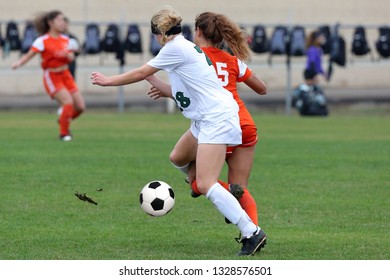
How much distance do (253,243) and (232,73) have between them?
4.50 ft

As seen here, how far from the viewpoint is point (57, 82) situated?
17484mm

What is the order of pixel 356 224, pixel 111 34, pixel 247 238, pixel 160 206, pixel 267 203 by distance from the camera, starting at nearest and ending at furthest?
pixel 247 238 < pixel 160 206 < pixel 356 224 < pixel 267 203 < pixel 111 34

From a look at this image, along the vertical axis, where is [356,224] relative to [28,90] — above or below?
above

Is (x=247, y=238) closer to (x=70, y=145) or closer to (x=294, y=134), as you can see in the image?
(x=70, y=145)

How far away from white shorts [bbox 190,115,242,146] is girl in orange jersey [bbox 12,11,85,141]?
9.62 meters

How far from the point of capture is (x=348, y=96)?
1182 inches

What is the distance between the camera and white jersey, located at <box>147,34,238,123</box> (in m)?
7.81

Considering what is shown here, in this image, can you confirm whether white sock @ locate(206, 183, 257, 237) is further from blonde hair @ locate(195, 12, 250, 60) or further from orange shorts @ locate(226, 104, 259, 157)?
blonde hair @ locate(195, 12, 250, 60)

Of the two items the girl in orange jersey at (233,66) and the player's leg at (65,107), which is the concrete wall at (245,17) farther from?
the girl in orange jersey at (233,66)

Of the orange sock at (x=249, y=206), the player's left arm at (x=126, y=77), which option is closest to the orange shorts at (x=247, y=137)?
the orange sock at (x=249, y=206)

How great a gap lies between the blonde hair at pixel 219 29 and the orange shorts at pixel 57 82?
31.4 ft

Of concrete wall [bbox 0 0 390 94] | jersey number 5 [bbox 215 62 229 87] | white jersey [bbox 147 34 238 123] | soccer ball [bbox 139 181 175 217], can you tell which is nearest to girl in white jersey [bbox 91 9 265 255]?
white jersey [bbox 147 34 238 123]

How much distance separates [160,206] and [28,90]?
22017mm

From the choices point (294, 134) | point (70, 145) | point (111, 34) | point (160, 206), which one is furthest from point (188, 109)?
point (111, 34)
